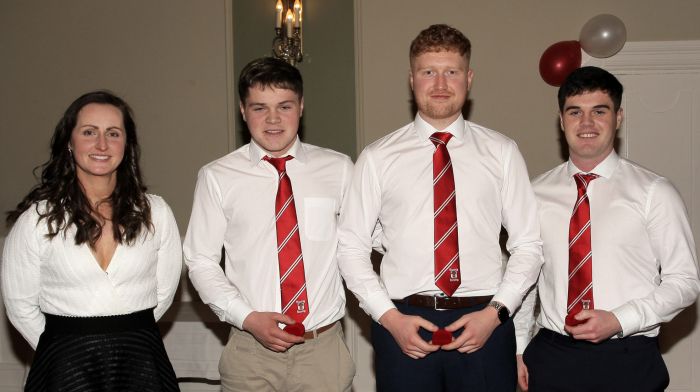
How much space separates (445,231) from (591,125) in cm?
72

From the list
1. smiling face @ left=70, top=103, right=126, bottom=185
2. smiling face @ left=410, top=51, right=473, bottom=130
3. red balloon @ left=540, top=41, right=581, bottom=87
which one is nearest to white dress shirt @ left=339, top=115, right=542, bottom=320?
smiling face @ left=410, top=51, right=473, bottom=130

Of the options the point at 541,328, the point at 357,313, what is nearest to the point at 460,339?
the point at 541,328

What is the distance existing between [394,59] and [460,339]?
2.72 metres

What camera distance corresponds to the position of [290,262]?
2.59 meters

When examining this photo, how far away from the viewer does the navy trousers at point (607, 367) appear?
2426 mm

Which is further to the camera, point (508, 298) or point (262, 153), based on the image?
point (262, 153)

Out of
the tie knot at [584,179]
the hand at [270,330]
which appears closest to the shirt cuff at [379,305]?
the hand at [270,330]

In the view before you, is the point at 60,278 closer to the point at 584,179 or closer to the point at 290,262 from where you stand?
the point at 290,262

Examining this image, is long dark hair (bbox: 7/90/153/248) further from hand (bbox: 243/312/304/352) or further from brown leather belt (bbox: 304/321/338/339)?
brown leather belt (bbox: 304/321/338/339)

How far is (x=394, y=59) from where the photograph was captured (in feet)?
15.1

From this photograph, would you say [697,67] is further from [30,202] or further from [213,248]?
[30,202]

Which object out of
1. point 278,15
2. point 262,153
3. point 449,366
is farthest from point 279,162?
point 278,15

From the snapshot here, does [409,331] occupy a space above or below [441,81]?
below

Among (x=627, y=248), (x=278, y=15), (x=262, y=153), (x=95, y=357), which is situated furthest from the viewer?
(x=278, y=15)
